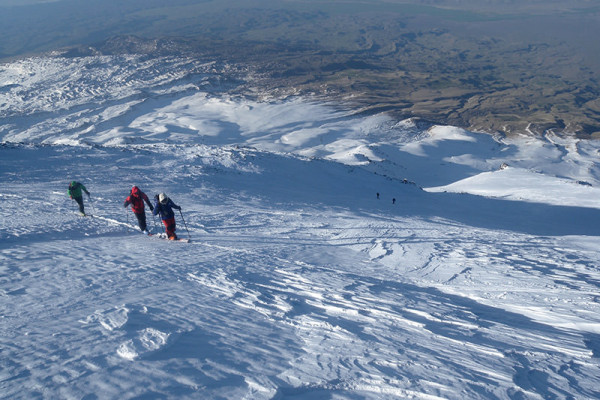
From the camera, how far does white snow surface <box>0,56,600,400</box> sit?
3572mm

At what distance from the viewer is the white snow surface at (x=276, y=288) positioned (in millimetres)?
3572

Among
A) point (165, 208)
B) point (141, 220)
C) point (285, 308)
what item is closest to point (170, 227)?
point (165, 208)

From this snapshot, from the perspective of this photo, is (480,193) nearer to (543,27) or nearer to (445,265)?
(445,265)

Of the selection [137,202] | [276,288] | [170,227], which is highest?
[137,202]

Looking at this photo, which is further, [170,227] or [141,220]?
[141,220]

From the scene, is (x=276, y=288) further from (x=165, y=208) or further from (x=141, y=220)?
(x=141, y=220)

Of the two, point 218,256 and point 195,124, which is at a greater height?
point 218,256

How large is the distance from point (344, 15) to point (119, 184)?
602 ft

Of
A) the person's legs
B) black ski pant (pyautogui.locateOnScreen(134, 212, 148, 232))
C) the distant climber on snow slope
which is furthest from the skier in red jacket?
the person's legs

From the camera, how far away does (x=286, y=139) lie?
4369cm

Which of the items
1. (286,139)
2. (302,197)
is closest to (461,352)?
(302,197)

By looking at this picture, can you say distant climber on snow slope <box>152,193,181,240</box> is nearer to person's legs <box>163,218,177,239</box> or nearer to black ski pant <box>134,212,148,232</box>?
person's legs <box>163,218,177,239</box>

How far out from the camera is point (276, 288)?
5902 millimetres

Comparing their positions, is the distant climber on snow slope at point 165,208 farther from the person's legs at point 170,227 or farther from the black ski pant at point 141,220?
the black ski pant at point 141,220
